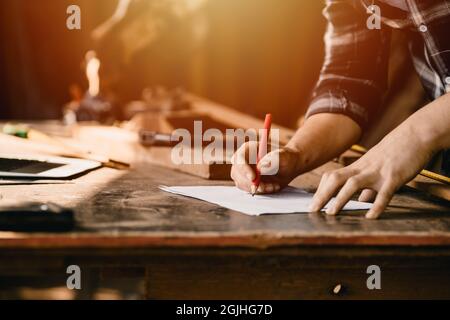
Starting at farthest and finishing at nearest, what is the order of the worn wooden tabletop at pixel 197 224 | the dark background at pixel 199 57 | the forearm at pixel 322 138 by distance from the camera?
the dark background at pixel 199 57
the forearm at pixel 322 138
the worn wooden tabletop at pixel 197 224

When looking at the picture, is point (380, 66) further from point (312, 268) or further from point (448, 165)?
point (312, 268)

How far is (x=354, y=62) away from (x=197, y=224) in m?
0.85

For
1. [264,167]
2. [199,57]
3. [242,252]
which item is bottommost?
[242,252]

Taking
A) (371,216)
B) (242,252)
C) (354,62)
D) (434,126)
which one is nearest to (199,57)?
(354,62)

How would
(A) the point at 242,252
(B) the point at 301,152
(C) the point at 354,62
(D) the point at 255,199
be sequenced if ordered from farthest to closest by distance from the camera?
(C) the point at 354,62
(B) the point at 301,152
(D) the point at 255,199
(A) the point at 242,252

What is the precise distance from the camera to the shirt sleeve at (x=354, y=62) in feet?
5.24

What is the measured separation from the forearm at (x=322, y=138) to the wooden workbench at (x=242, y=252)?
1.15 feet

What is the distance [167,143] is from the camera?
1.99m

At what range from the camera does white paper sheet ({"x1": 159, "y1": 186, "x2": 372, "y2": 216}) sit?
1.13 meters

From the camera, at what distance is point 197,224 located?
98 centimetres

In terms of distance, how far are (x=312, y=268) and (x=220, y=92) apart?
5355mm

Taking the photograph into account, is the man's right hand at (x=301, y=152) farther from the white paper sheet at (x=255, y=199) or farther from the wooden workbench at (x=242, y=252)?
the wooden workbench at (x=242, y=252)

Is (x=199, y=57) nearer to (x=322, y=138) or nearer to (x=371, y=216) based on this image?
(x=322, y=138)

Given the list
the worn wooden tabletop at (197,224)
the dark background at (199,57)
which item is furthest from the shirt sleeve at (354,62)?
the dark background at (199,57)
